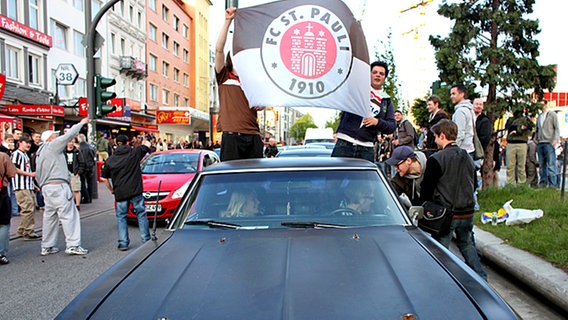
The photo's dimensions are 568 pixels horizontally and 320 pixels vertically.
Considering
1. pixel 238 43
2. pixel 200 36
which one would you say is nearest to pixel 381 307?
pixel 238 43

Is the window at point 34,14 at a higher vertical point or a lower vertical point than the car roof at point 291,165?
higher

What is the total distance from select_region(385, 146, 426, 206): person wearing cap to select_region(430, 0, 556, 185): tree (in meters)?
5.99

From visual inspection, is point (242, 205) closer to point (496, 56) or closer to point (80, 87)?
point (496, 56)

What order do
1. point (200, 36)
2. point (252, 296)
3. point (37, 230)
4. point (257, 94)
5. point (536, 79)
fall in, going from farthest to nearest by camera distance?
point (200, 36)
point (536, 79)
point (37, 230)
point (257, 94)
point (252, 296)

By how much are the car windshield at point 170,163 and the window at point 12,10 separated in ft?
58.0

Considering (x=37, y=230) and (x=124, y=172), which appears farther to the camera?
(x=37, y=230)

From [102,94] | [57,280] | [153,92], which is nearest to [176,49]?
[153,92]

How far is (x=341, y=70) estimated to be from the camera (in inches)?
166

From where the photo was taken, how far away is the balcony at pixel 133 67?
36.4 m

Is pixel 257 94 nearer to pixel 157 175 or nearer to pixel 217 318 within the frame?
pixel 217 318

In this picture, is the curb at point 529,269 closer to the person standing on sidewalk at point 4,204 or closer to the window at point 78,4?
the person standing on sidewalk at point 4,204

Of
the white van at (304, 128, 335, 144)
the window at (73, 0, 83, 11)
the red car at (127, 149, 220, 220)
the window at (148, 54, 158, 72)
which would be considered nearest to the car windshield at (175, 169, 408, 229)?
the red car at (127, 149, 220, 220)

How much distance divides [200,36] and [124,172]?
5399 cm

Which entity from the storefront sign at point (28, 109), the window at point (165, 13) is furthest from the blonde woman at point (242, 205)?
the window at point (165, 13)
